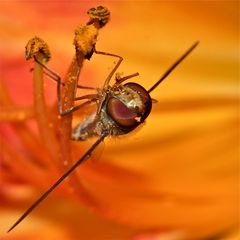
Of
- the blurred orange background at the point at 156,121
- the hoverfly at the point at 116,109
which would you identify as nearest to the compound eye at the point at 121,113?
the hoverfly at the point at 116,109

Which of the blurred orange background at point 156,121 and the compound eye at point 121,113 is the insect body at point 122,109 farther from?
the blurred orange background at point 156,121

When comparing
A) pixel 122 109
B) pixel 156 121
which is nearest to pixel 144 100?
pixel 122 109

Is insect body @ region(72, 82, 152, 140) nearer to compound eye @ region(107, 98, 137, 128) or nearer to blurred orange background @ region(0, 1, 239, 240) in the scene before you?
compound eye @ region(107, 98, 137, 128)

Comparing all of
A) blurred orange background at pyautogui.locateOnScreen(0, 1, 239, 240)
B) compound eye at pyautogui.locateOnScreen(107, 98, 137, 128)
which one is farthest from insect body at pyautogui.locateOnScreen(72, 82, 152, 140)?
blurred orange background at pyautogui.locateOnScreen(0, 1, 239, 240)

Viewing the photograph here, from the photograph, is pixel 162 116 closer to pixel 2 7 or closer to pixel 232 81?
pixel 232 81

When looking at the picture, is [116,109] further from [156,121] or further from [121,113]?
[156,121]

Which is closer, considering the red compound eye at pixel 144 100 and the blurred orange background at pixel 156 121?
the red compound eye at pixel 144 100

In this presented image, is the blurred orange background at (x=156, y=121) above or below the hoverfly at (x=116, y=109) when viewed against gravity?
above
